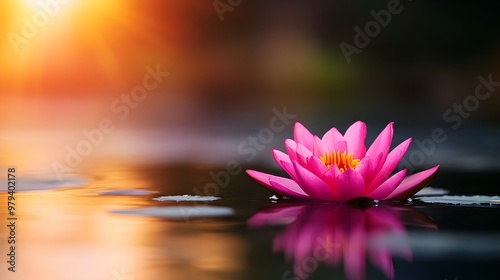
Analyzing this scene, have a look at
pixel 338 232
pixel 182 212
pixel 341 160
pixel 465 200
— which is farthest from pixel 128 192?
pixel 465 200

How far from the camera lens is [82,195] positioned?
2.14 metres

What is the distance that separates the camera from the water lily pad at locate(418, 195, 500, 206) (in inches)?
77.7

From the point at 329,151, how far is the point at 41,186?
818mm

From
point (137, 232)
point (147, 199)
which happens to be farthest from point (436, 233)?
point (147, 199)

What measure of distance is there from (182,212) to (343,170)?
1.24 ft

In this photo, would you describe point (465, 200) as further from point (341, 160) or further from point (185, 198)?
point (185, 198)

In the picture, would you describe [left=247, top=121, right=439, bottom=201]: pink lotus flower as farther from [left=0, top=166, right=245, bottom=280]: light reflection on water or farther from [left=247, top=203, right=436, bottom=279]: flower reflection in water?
[left=0, top=166, right=245, bottom=280]: light reflection on water

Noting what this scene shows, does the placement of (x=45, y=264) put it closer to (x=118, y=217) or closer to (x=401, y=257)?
(x=118, y=217)

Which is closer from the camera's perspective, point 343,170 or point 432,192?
point 343,170

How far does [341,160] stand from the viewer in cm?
194
